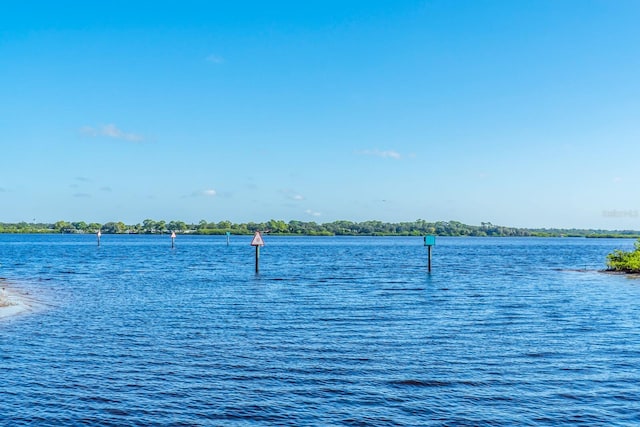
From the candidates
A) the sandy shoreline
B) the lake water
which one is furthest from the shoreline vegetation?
the sandy shoreline

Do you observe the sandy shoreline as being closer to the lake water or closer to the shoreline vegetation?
the lake water

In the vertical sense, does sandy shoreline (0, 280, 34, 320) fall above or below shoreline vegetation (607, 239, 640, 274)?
below

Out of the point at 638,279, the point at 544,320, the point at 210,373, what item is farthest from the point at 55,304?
the point at 638,279

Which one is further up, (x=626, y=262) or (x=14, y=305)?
(x=626, y=262)

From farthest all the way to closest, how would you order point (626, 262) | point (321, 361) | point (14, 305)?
point (626, 262), point (14, 305), point (321, 361)

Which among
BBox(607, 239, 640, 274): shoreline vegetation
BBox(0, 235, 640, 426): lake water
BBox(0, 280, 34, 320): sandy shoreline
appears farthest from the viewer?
BBox(607, 239, 640, 274): shoreline vegetation

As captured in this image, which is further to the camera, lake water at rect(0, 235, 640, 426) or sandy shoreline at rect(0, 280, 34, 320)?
sandy shoreline at rect(0, 280, 34, 320)

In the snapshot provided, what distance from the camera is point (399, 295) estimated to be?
138ft

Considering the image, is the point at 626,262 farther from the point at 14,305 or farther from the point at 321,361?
the point at 14,305

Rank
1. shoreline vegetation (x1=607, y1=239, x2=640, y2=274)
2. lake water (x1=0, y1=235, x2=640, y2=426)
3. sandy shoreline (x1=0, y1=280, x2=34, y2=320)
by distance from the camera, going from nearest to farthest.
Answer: lake water (x1=0, y1=235, x2=640, y2=426)
sandy shoreline (x1=0, y1=280, x2=34, y2=320)
shoreline vegetation (x1=607, y1=239, x2=640, y2=274)

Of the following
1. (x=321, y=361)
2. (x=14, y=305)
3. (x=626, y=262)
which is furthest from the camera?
(x=626, y=262)

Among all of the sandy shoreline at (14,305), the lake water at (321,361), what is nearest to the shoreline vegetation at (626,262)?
the lake water at (321,361)

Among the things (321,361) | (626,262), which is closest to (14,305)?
(321,361)

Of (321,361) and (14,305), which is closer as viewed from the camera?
(321,361)
